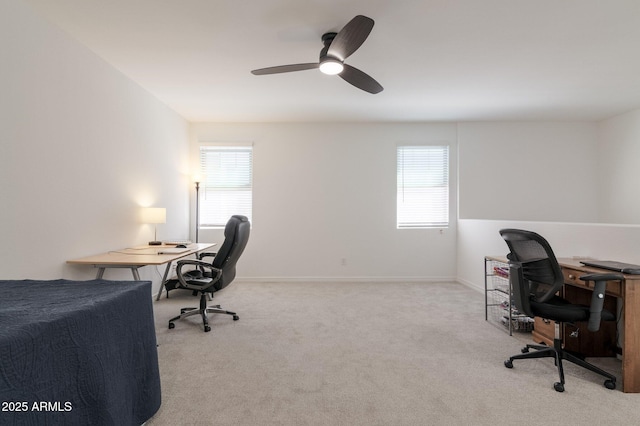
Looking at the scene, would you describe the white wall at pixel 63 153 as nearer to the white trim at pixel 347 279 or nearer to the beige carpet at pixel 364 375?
the beige carpet at pixel 364 375

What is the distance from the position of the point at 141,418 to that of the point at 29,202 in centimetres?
188

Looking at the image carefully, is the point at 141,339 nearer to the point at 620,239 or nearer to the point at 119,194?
the point at 119,194

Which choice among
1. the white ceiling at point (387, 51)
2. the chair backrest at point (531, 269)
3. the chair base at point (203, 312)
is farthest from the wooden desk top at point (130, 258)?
the chair backrest at point (531, 269)

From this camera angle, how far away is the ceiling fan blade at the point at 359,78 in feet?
9.07

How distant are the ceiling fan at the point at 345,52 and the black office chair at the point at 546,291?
6.02 feet

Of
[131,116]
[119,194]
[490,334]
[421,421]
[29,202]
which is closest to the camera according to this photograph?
[421,421]

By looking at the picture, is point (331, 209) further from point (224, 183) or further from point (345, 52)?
point (345, 52)

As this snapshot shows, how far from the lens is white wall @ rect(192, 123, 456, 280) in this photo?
5.45 meters

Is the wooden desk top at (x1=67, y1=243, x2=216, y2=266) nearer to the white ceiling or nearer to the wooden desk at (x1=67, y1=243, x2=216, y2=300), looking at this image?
the wooden desk at (x1=67, y1=243, x2=216, y2=300)

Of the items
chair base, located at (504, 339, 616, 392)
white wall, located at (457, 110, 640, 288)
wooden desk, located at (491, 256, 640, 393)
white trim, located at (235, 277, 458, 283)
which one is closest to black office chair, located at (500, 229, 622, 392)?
chair base, located at (504, 339, 616, 392)

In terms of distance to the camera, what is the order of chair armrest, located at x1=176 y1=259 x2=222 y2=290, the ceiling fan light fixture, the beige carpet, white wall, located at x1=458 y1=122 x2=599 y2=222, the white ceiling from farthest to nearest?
white wall, located at x1=458 y1=122 x2=599 y2=222, chair armrest, located at x1=176 y1=259 x2=222 y2=290, the ceiling fan light fixture, the white ceiling, the beige carpet

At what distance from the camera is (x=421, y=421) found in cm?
178

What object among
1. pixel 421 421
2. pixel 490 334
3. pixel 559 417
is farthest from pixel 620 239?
pixel 421 421

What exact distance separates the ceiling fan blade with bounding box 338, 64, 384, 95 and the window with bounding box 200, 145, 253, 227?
9.72ft
